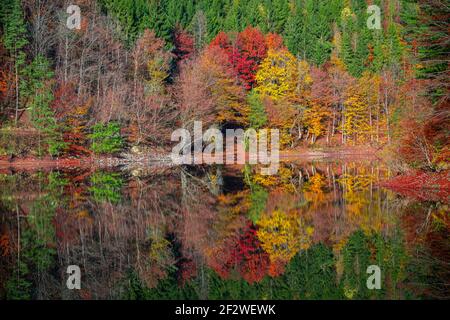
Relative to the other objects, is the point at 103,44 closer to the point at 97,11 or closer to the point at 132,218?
the point at 97,11

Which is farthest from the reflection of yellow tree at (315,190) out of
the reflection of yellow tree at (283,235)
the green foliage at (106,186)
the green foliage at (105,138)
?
the green foliage at (105,138)

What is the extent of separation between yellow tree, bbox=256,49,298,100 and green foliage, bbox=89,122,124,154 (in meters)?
17.9

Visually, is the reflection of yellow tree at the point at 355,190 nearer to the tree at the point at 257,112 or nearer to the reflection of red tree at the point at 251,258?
the reflection of red tree at the point at 251,258

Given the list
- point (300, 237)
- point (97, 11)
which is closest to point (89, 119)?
point (97, 11)

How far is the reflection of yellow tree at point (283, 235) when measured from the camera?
11326 mm

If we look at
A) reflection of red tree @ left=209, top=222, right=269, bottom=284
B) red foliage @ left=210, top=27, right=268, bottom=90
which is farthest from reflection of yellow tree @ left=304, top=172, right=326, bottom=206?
red foliage @ left=210, top=27, right=268, bottom=90

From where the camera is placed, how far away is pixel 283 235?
42.2 feet

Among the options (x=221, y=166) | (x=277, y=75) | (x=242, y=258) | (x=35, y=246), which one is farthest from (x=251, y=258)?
(x=277, y=75)

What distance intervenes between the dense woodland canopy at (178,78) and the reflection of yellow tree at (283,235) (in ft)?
31.2

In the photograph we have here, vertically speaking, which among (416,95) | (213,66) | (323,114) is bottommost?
(416,95)

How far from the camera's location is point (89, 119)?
134ft

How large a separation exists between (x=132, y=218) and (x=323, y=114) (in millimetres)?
41067

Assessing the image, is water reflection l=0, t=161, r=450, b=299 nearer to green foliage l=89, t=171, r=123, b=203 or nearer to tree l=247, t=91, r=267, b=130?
green foliage l=89, t=171, r=123, b=203
